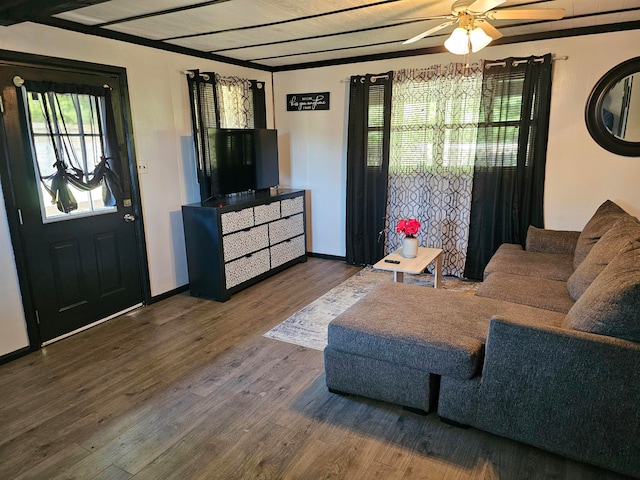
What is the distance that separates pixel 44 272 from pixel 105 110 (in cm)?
137

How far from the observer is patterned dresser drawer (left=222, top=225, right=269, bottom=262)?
396cm

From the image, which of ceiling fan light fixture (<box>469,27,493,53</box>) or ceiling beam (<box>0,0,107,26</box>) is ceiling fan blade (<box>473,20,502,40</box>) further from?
ceiling beam (<box>0,0,107,26</box>)

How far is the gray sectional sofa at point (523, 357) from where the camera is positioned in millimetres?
1748

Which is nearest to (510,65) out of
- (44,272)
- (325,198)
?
(325,198)

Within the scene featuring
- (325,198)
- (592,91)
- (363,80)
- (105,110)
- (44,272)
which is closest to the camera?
(44,272)

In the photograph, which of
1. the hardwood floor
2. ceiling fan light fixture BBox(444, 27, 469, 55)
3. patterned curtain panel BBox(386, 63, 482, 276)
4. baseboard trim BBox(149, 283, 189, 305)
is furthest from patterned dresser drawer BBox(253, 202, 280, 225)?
ceiling fan light fixture BBox(444, 27, 469, 55)

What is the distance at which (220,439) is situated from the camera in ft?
7.02

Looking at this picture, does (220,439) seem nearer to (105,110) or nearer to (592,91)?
(105,110)

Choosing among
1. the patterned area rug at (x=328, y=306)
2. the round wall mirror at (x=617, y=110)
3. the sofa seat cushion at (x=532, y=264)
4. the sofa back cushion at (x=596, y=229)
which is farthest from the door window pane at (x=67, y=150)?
the round wall mirror at (x=617, y=110)

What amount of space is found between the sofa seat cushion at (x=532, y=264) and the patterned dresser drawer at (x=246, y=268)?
2.26 m

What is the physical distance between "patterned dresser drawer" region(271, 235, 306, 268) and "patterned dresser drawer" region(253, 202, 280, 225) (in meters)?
0.35

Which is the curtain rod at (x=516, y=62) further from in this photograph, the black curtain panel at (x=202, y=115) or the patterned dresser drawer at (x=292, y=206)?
the black curtain panel at (x=202, y=115)

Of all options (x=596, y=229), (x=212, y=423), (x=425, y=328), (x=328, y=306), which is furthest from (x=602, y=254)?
(x=212, y=423)

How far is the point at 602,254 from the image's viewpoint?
8.21 ft
